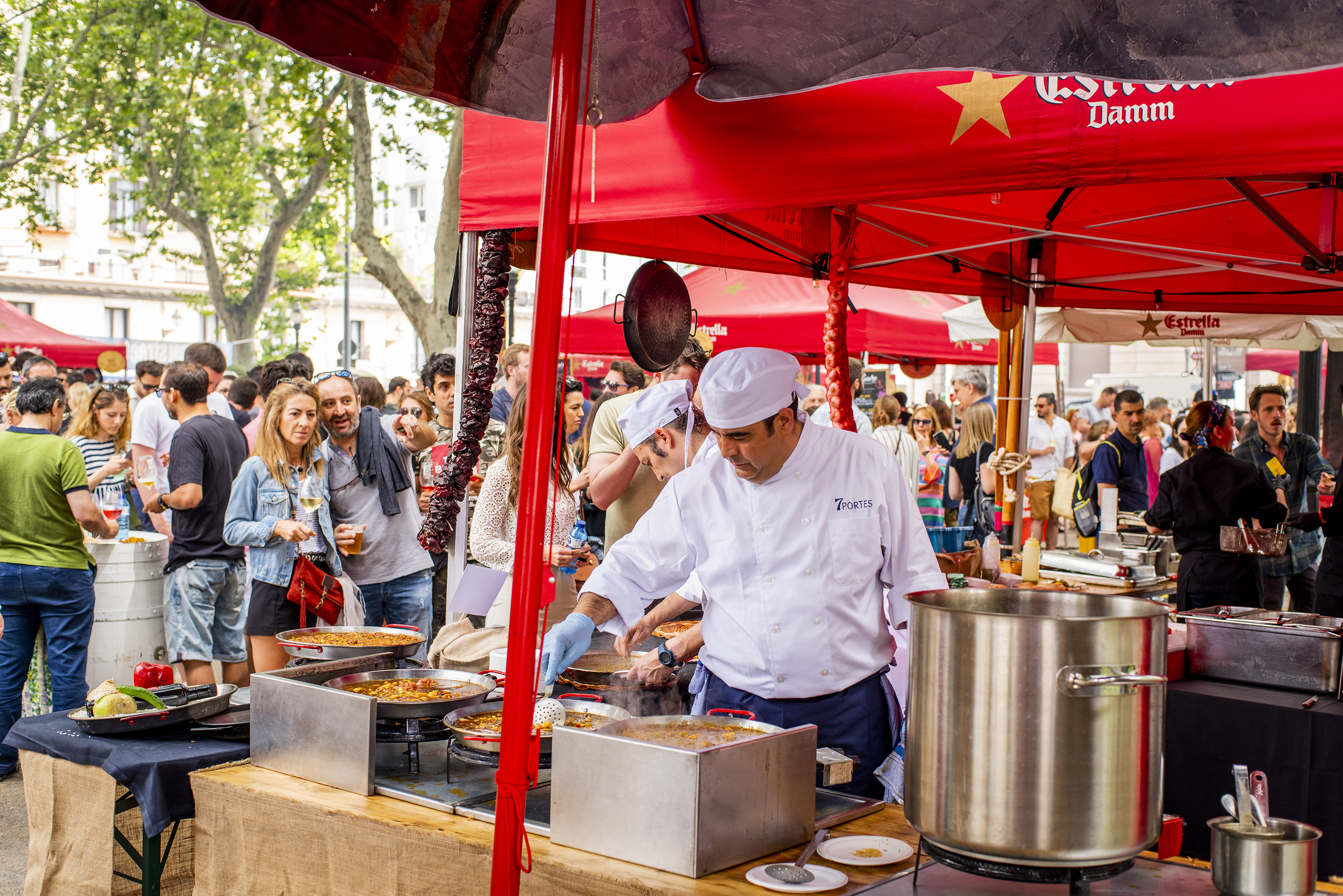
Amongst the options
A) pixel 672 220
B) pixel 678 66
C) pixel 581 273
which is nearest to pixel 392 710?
pixel 678 66

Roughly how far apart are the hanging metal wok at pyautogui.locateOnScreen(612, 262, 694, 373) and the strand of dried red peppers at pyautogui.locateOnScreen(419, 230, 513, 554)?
0.50 metres

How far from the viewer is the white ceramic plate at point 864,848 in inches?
73.9

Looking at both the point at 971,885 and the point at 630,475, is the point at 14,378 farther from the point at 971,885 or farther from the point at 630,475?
the point at 971,885

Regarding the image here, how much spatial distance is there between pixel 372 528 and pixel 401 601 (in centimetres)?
35

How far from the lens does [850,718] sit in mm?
2549

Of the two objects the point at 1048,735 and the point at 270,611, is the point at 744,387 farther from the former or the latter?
the point at 270,611

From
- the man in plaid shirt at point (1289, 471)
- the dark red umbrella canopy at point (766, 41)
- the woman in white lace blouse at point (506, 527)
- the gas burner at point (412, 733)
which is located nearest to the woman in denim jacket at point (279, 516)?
the woman in white lace blouse at point (506, 527)

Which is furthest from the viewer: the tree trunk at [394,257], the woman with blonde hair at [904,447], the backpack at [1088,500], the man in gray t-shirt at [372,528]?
the tree trunk at [394,257]

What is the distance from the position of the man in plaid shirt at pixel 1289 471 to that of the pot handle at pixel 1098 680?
629 cm

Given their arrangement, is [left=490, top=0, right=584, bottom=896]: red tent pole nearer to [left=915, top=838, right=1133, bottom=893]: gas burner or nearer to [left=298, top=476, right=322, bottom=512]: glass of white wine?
[left=915, top=838, right=1133, bottom=893]: gas burner

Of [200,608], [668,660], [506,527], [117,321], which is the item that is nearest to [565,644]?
[668,660]

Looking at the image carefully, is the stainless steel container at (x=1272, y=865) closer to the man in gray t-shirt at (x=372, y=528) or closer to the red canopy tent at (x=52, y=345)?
the man in gray t-shirt at (x=372, y=528)

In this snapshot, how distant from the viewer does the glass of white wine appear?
4.29 m

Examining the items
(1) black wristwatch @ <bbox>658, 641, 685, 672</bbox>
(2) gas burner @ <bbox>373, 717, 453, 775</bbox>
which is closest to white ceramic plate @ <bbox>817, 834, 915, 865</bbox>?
(2) gas burner @ <bbox>373, 717, 453, 775</bbox>
